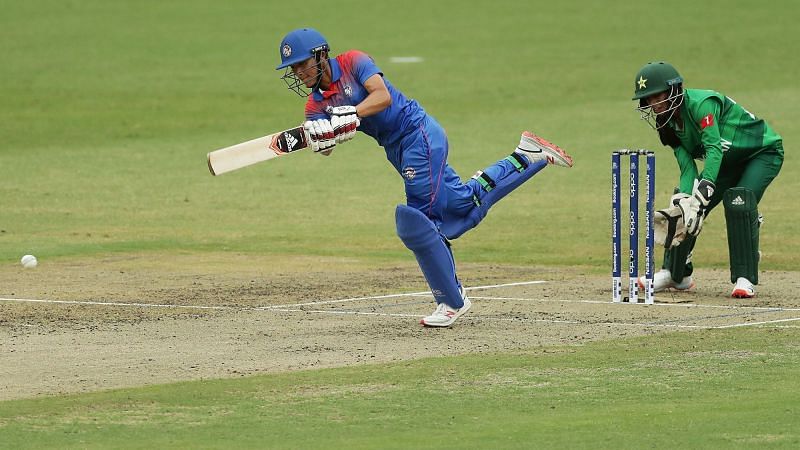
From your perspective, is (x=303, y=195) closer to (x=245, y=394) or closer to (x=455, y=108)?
(x=455, y=108)

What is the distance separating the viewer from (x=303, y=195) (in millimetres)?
17047

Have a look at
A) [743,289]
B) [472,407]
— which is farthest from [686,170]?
[472,407]

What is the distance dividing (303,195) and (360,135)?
5.61 meters

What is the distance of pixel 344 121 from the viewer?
Result: 866 centimetres

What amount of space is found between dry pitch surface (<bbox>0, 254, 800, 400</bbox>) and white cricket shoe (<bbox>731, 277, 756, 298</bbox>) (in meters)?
0.08

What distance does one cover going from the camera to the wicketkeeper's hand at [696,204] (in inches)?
377

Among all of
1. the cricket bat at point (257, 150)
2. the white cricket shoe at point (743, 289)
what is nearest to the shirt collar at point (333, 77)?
the cricket bat at point (257, 150)

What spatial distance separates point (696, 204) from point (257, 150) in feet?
9.22

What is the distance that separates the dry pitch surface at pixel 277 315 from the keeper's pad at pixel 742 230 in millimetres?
212

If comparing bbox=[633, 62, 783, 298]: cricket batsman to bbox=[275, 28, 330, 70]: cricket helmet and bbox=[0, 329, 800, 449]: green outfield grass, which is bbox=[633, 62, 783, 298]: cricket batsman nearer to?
bbox=[0, 329, 800, 449]: green outfield grass

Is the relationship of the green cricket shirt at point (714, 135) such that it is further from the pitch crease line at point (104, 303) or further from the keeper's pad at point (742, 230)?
the pitch crease line at point (104, 303)

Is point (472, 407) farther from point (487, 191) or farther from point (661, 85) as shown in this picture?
point (661, 85)

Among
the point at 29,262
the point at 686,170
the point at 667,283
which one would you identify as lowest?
the point at 667,283

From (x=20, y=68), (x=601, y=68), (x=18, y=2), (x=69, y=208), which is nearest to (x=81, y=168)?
(x=69, y=208)
